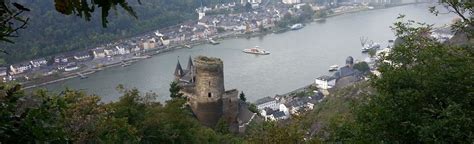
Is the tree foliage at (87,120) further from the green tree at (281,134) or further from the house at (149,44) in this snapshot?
the house at (149,44)

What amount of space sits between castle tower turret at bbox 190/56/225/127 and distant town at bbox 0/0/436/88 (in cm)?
863

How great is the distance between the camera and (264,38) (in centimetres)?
2761

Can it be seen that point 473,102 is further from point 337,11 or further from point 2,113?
point 337,11

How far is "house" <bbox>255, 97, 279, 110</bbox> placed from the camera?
14.4m

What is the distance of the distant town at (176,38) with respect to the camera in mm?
20578

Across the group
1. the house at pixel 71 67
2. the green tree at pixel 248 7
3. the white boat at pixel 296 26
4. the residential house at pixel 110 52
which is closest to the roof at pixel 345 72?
the house at pixel 71 67

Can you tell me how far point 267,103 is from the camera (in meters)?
14.5

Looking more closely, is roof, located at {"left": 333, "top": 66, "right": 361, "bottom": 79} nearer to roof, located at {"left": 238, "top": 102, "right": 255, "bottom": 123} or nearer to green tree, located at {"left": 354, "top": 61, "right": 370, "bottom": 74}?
green tree, located at {"left": 354, "top": 61, "right": 370, "bottom": 74}

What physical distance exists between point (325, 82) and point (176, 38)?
12239 millimetres

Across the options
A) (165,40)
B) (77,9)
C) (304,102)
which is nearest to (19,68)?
(165,40)

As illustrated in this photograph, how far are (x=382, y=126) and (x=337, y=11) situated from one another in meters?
33.1

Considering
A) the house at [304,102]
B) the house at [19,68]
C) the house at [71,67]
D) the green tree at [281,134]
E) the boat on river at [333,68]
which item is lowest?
the house at [304,102]

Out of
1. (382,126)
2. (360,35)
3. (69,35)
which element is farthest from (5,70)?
(382,126)

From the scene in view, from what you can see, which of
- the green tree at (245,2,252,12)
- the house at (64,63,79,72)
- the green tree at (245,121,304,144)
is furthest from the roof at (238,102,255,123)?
the green tree at (245,2,252,12)
